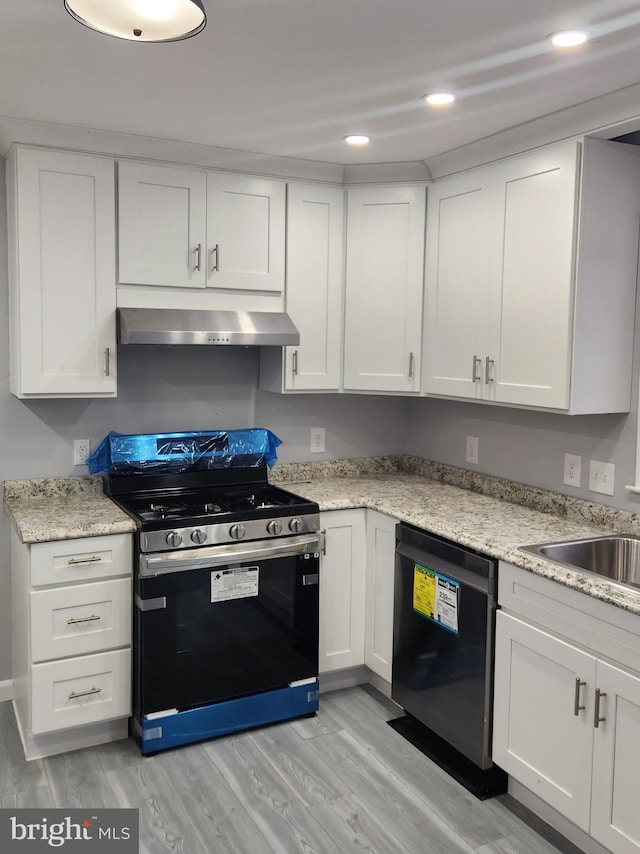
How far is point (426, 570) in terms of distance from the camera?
2.83 m

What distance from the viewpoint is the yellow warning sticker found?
280 centimetres

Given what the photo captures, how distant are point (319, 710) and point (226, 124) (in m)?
2.37

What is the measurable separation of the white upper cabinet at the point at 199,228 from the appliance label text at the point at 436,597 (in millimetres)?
1392

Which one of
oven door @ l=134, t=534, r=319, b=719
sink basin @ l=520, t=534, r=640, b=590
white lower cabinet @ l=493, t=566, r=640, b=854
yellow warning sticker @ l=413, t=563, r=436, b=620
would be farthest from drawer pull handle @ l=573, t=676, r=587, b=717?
oven door @ l=134, t=534, r=319, b=719

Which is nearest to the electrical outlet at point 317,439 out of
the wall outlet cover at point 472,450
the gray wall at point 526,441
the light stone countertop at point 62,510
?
the gray wall at point 526,441

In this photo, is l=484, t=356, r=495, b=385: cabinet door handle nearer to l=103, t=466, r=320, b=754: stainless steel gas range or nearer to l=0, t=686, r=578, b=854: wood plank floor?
l=103, t=466, r=320, b=754: stainless steel gas range

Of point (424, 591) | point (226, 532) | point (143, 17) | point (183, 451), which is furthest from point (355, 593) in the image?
point (143, 17)

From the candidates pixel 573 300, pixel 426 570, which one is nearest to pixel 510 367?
pixel 573 300

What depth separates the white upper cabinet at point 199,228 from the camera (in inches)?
118

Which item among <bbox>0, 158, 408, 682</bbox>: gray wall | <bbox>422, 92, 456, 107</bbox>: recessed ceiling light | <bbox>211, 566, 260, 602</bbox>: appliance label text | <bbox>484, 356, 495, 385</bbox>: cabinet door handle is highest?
<bbox>422, 92, 456, 107</bbox>: recessed ceiling light

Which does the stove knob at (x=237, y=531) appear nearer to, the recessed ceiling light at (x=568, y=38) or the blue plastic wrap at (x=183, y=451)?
the blue plastic wrap at (x=183, y=451)

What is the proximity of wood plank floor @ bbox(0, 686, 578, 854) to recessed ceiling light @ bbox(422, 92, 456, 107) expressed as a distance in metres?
2.32

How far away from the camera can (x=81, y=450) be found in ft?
10.6

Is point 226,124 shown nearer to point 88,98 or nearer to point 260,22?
point 88,98
